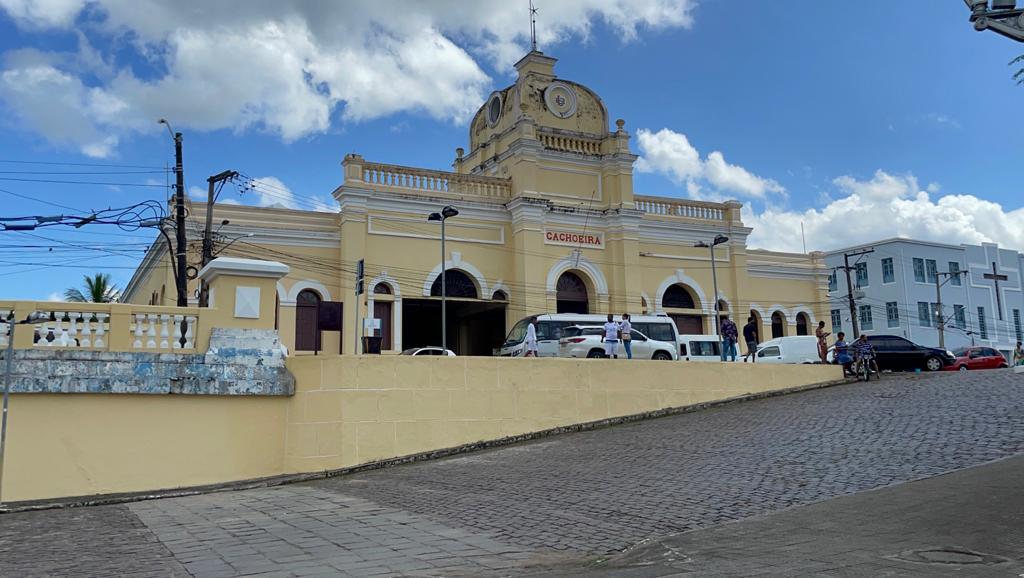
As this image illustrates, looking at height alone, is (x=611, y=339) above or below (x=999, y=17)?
below

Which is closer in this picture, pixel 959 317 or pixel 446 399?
pixel 446 399

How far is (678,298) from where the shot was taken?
31.8m

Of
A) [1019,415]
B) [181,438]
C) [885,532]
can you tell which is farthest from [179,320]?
[1019,415]

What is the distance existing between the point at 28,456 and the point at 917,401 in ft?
52.5

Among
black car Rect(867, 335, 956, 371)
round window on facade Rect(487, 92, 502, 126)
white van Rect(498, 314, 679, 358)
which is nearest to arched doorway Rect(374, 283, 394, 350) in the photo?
white van Rect(498, 314, 679, 358)

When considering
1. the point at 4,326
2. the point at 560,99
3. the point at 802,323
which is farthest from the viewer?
the point at 802,323

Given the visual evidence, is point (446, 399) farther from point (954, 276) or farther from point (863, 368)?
point (954, 276)

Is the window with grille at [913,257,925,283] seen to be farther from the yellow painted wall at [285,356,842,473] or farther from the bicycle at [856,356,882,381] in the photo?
the yellow painted wall at [285,356,842,473]

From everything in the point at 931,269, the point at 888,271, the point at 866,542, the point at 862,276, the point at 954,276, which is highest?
the point at 931,269

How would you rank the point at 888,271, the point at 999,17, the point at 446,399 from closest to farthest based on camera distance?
the point at 999,17 → the point at 446,399 → the point at 888,271

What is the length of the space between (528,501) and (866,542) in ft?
12.9

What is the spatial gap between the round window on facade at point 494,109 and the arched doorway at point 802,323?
50.1 ft

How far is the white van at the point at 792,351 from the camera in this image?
2712cm

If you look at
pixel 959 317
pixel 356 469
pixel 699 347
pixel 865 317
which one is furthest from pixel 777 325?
pixel 356 469
